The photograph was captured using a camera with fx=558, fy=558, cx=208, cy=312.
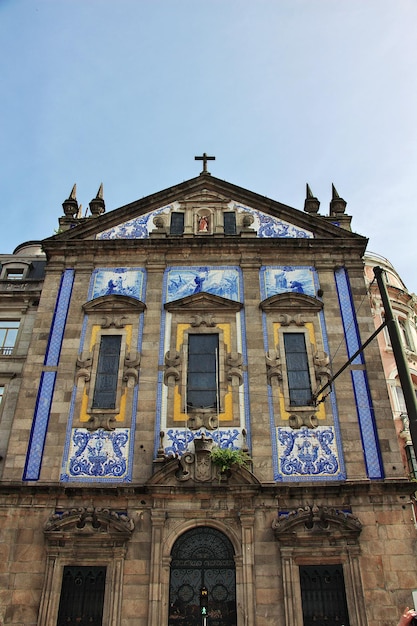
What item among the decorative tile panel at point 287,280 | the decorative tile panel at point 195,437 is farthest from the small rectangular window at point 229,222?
Answer: the decorative tile panel at point 195,437

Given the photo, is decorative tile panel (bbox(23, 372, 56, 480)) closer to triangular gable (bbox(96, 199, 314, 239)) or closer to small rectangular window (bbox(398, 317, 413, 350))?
triangular gable (bbox(96, 199, 314, 239))

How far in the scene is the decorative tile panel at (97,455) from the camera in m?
15.5

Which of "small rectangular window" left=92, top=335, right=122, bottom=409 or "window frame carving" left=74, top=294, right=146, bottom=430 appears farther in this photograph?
"small rectangular window" left=92, top=335, right=122, bottom=409

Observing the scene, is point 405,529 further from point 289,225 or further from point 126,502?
point 289,225

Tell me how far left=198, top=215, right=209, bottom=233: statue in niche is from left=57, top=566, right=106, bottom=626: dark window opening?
38.8 feet

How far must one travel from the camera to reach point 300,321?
1817 cm

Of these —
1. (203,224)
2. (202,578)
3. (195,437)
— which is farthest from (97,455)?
(203,224)

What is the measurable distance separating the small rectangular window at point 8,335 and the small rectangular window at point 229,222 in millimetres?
8355

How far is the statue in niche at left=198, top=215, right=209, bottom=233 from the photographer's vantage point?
20.7m

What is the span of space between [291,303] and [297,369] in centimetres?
242

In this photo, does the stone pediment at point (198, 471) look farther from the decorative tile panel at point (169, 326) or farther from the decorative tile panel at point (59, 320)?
the decorative tile panel at point (59, 320)

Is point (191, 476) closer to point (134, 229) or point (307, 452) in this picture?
point (307, 452)

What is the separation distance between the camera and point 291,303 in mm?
18594

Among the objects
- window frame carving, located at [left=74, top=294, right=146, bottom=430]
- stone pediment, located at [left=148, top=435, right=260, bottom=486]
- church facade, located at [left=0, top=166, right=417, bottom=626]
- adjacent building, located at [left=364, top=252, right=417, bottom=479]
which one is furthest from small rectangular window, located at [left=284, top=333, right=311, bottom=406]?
window frame carving, located at [left=74, top=294, right=146, bottom=430]
